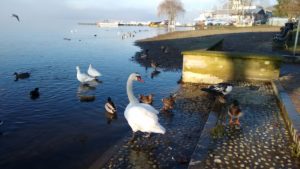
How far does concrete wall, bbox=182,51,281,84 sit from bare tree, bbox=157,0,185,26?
102m

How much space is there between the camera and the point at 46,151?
982 centimetres

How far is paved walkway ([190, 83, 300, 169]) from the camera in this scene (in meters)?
7.37

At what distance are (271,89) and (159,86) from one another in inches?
271

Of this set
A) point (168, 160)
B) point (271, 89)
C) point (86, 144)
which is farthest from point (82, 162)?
point (271, 89)

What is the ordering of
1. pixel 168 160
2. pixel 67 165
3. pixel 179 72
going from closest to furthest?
pixel 168 160
pixel 67 165
pixel 179 72

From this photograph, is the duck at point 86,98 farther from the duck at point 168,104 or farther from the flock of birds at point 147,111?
the duck at point 168,104

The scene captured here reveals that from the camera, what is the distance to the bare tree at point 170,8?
381 feet

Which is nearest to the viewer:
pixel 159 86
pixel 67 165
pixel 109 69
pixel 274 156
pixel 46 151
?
pixel 274 156

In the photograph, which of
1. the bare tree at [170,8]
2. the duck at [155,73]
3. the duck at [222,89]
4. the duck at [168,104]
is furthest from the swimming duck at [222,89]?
the bare tree at [170,8]

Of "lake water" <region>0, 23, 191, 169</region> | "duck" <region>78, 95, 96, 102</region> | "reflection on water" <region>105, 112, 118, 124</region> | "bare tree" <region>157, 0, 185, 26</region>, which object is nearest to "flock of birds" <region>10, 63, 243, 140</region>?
"reflection on water" <region>105, 112, 118, 124</region>

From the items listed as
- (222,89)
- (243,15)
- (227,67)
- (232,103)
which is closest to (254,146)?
(232,103)

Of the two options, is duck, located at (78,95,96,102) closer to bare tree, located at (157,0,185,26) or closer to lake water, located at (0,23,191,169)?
lake water, located at (0,23,191,169)

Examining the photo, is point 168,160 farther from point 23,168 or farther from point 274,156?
point 23,168

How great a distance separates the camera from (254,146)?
8320mm
